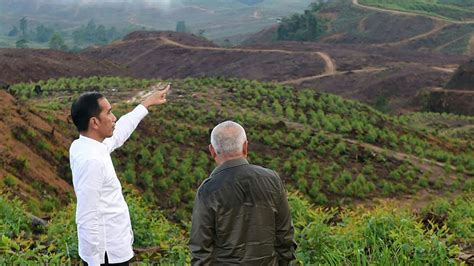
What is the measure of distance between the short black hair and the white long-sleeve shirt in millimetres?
107

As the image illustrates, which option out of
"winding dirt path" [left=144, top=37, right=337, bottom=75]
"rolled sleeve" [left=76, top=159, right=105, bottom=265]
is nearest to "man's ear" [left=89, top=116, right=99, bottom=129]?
"rolled sleeve" [left=76, top=159, right=105, bottom=265]

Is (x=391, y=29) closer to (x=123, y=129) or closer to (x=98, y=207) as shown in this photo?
(x=123, y=129)

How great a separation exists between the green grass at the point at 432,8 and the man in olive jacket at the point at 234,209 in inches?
3177

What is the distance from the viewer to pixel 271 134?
729 inches

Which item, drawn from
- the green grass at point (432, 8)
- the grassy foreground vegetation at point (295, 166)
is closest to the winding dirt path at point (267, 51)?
the grassy foreground vegetation at point (295, 166)

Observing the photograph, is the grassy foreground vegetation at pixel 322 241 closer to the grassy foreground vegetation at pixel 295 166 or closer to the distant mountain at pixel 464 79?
the grassy foreground vegetation at pixel 295 166

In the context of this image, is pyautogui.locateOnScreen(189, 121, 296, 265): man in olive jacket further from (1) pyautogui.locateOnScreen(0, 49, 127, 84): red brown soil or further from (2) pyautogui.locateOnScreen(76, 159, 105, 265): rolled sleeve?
(1) pyautogui.locateOnScreen(0, 49, 127, 84): red brown soil

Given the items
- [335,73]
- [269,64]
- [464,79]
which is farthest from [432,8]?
[464,79]

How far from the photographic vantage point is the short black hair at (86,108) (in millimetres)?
3598

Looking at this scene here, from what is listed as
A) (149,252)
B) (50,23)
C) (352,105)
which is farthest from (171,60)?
(50,23)

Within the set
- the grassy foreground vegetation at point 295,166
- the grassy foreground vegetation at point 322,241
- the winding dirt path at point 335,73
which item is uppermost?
the grassy foreground vegetation at point 322,241

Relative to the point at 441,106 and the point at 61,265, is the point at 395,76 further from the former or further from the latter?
the point at 61,265

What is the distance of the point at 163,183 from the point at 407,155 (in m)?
8.69

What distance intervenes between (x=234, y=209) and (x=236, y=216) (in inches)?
1.7
